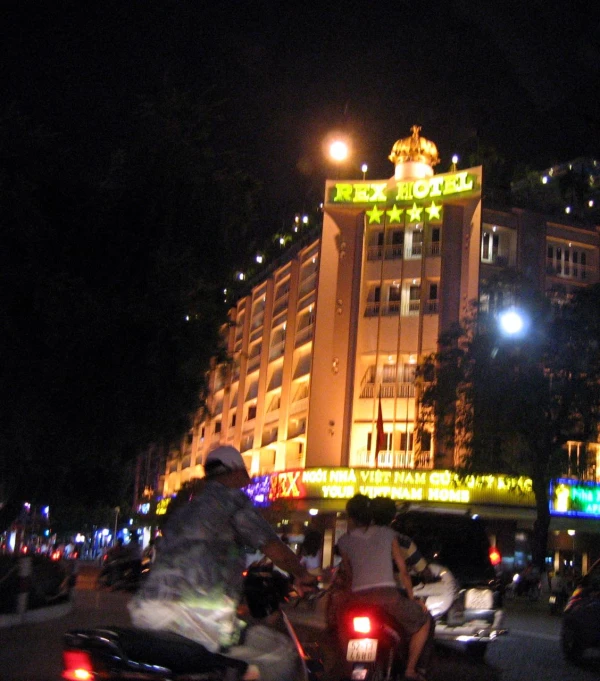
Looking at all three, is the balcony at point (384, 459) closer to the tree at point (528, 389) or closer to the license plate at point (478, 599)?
the tree at point (528, 389)

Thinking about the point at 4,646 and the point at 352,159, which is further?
the point at 352,159

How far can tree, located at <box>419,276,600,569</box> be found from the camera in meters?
31.3

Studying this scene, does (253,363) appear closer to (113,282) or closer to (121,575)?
(121,575)

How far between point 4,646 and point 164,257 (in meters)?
5.96

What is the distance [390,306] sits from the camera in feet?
153

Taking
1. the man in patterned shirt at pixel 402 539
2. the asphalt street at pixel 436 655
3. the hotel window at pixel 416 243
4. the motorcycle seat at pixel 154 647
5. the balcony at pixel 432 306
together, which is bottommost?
the asphalt street at pixel 436 655

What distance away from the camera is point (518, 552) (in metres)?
45.8

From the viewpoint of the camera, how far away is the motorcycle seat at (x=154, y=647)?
4.48 m

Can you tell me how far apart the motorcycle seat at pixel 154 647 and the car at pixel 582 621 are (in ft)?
31.0

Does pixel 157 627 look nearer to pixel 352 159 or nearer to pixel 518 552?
pixel 518 552

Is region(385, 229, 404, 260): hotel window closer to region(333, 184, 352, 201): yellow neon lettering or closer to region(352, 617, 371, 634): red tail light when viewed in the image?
region(333, 184, 352, 201): yellow neon lettering

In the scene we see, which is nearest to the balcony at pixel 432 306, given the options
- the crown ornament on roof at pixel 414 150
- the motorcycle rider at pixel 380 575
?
the crown ornament on roof at pixel 414 150

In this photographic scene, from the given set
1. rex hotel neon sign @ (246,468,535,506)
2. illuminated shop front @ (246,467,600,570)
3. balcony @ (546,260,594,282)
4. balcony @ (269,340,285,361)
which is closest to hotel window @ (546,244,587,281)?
balcony @ (546,260,594,282)

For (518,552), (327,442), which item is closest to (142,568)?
(327,442)
